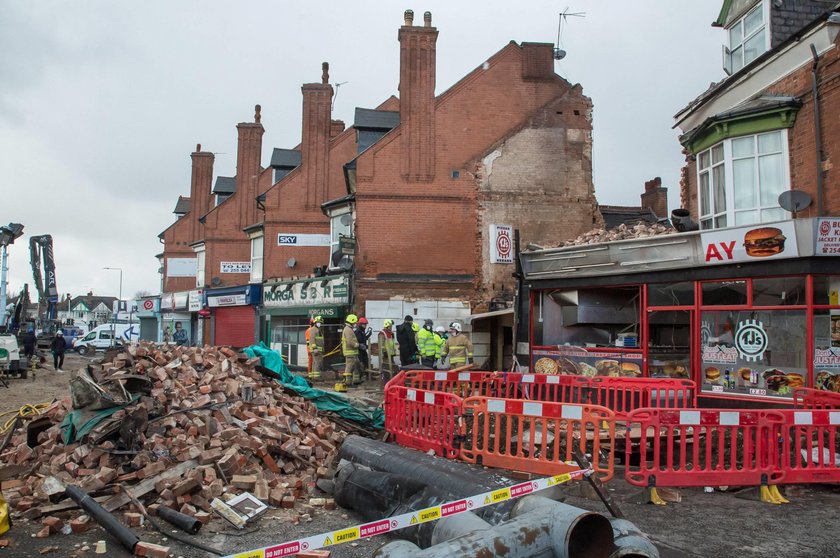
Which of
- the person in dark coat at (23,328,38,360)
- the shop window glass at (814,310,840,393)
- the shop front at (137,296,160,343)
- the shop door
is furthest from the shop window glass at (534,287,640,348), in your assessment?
the shop front at (137,296,160,343)

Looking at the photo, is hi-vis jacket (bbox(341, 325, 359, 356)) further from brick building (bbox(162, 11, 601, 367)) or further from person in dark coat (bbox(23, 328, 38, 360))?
person in dark coat (bbox(23, 328, 38, 360))

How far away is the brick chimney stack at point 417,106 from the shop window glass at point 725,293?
1213cm

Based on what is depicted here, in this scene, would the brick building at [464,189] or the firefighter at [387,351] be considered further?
the brick building at [464,189]

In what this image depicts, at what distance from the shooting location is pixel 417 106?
2281 cm

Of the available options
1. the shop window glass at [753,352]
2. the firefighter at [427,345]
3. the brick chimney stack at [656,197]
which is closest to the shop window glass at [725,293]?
the shop window glass at [753,352]

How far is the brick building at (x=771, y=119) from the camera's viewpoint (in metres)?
11.9

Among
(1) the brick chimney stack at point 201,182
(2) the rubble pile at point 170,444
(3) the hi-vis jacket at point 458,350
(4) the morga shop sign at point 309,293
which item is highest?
(1) the brick chimney stack at point 201,182

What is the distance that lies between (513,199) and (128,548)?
62.3 feet

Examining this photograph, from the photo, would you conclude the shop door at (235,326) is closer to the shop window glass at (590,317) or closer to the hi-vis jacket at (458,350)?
the hi-vis jacket at (458,350)

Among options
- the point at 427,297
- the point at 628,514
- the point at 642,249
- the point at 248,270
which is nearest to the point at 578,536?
the point at 628,514

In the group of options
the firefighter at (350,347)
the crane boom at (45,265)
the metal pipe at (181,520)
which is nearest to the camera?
the metal pipe at (181,520)

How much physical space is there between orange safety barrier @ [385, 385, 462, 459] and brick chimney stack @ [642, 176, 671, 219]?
84.1 feet

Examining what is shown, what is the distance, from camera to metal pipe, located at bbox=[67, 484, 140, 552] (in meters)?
5.50

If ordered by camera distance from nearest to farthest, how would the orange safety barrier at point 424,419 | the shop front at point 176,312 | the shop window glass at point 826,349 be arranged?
the orange safety barrier at point 424,419, the shop window glass at point 826,349, the shop front at point 176,312
